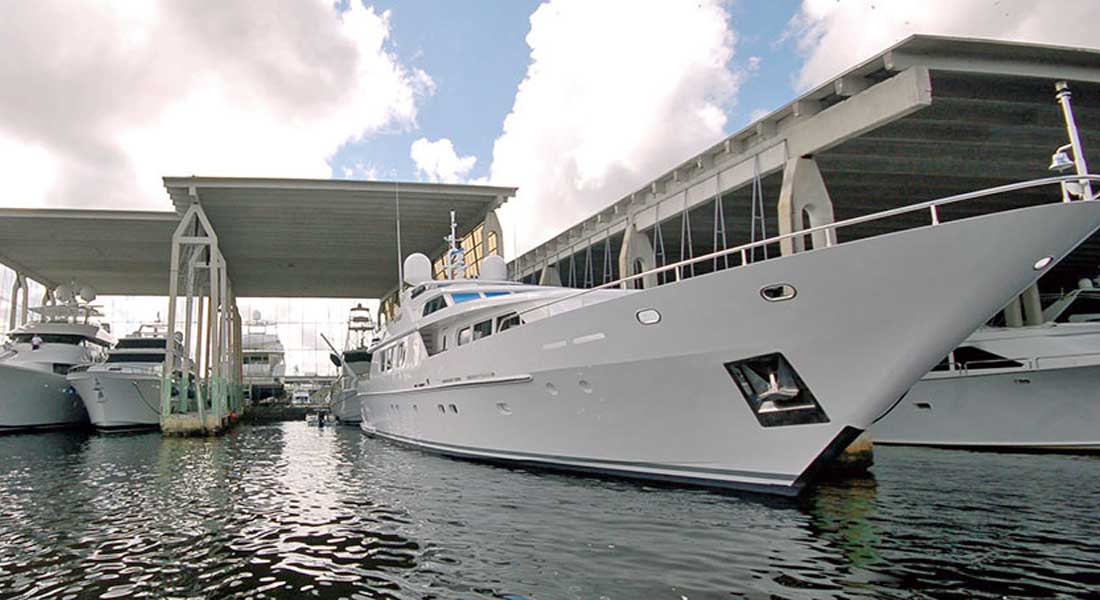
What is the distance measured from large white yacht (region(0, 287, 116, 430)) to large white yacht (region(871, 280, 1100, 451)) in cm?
3086

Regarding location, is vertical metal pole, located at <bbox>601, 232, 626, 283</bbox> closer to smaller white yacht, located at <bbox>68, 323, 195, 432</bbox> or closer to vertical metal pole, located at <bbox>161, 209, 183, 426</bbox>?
vertical metal pole, located at <bbox>161, 209, 183, 426</bbox>

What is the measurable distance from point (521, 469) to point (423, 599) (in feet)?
20.3

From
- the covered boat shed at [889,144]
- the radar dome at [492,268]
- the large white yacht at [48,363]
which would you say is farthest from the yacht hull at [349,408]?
the covered boat shed at [889,144]

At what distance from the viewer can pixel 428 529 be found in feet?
21.5

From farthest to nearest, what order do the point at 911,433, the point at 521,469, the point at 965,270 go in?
1. the point at 911,433
2. the point at 521,469
3. the point at 965,270

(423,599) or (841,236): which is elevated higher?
(841,236)

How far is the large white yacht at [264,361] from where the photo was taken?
55562mm

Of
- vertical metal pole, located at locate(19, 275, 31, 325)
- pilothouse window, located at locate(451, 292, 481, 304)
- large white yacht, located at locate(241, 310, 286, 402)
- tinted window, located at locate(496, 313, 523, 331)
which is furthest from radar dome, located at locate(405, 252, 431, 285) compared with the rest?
large white yacht, located at locate(241, 310, 286, 402)

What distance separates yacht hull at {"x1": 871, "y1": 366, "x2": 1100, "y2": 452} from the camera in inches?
526

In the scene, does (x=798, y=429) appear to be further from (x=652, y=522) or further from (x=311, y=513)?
(x=311, y=513)

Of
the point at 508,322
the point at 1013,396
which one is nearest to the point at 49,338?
the point at 508,322

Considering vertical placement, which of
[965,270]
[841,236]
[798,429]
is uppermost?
[841,236]

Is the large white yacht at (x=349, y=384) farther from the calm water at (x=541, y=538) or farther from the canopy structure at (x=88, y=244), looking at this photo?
the calm water at (x=541, y=538)

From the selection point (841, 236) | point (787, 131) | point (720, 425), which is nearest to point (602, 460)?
point (720, 425)
